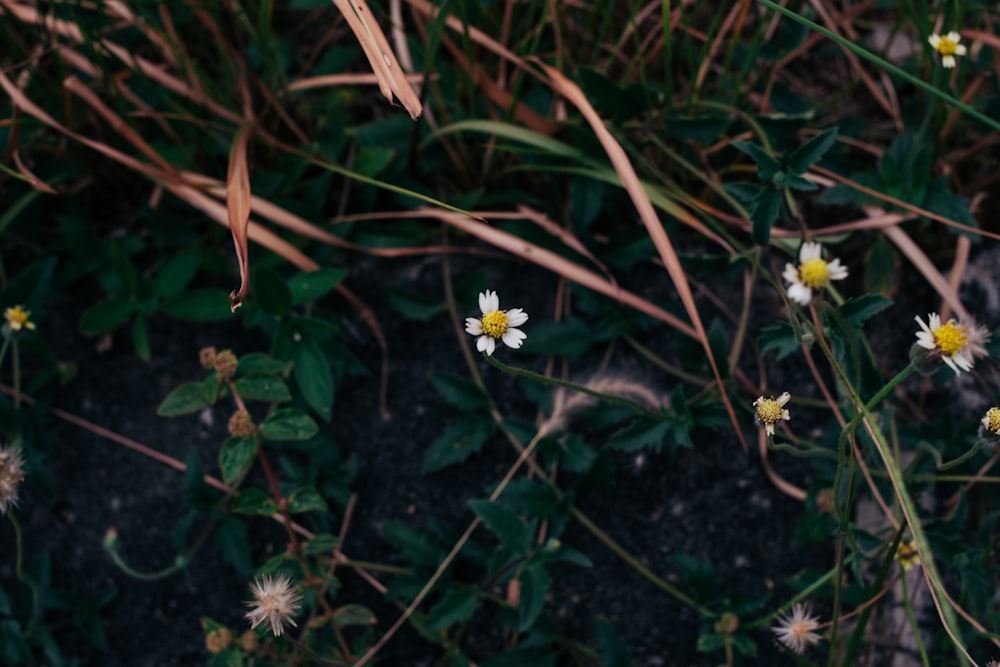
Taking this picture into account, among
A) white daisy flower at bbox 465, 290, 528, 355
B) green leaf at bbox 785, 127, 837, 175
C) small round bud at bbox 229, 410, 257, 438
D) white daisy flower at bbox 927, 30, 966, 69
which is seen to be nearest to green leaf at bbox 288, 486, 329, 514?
small round bud at bbox 229, 410, 257, 438

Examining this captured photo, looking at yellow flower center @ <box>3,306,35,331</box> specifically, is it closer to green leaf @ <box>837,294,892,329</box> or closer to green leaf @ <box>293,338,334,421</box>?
green leaf @ <box>293,338,334,421</box>

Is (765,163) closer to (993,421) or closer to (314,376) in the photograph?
(993,421)

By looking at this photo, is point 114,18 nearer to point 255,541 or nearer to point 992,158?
point 255,541

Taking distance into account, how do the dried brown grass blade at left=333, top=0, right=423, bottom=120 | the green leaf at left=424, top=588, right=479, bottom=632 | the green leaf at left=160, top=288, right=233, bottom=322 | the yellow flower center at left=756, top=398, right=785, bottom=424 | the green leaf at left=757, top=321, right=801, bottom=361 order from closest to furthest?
the dried brown grass blade at left=333, top=0, right=423, bottom=120, the yellow flower center at left=756, top=398, right=785, bottom=424, the green leaf at left=757, top=321, right=801, bottom=361, the green leaf at left=424, top=588, right=479, bottom=632, the green leaf at left=160, top=288, right=233, bottom=322

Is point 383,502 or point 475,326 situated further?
point 383,502

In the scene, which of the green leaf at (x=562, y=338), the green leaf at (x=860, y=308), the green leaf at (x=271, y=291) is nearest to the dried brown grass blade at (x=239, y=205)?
the green leaf at (x=271, y=291)

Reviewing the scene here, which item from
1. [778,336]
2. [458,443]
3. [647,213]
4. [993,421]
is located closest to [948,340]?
[993,421]

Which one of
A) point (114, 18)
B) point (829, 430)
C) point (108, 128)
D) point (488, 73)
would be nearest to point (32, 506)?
point (108, 128)
